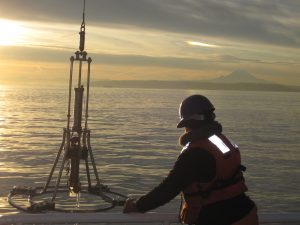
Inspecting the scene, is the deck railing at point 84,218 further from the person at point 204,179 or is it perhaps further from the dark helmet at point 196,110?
the dark helmet at point 196,110

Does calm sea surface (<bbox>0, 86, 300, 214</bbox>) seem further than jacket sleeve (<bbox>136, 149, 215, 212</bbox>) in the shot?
Yes

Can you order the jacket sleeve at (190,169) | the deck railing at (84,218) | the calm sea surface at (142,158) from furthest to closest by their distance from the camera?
1. the calm sea surface at (142,158)
2. the deck railing at (84,218)
3. the jacket sleeve at (190,169)

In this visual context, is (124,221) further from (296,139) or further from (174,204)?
(296,139)

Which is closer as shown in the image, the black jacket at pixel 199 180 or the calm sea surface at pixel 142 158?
the black jacket at pixel 199 180

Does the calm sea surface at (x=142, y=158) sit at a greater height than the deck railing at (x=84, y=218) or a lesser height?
lesser

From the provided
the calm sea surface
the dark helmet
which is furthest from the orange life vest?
the calm sea surface

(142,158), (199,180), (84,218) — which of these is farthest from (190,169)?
(142,158)

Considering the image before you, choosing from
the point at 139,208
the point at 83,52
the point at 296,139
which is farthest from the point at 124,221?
the point at 296,139

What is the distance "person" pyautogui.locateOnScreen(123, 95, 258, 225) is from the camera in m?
3.87

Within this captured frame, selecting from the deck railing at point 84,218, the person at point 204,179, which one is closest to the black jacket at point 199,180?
the person at point 204,179

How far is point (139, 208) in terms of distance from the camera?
4.15 metres

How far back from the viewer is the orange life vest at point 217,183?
12.8 ft

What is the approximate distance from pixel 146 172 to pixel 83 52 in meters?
16.0

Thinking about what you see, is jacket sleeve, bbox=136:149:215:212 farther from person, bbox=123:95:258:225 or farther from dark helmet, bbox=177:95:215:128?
dark helmet, bbox=177:95:215:128
